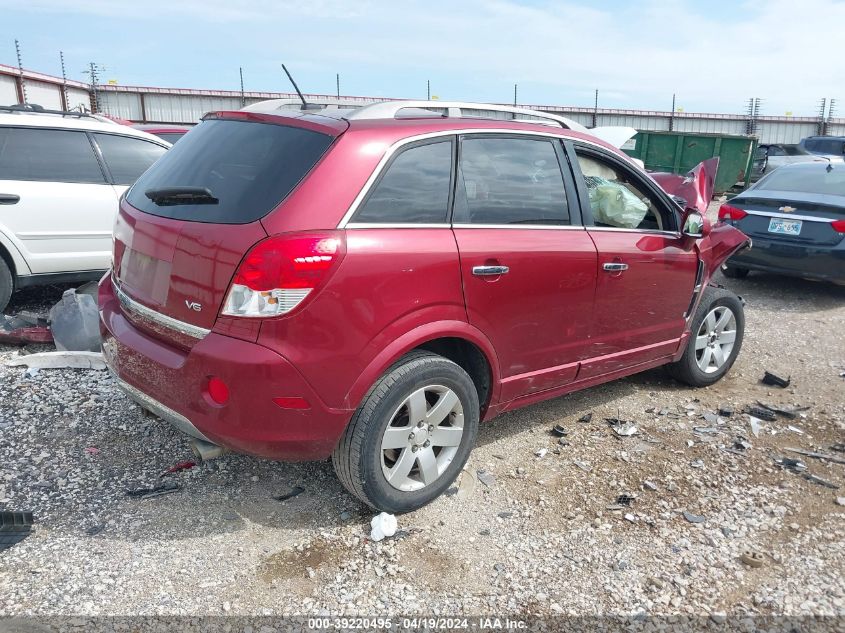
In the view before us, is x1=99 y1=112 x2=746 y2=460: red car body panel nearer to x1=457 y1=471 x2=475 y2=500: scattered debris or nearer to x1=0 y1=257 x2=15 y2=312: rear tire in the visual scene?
x1=457 y1=471 x2=475 y2=500: scattered debris

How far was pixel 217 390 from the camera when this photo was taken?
267 cm

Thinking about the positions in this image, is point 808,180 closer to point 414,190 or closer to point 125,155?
point 414,190

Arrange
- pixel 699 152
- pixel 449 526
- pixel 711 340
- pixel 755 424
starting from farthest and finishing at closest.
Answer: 1. pixel 699 152
2. pixel 711 340
3. pixel 755 424
4. pixel 449 526

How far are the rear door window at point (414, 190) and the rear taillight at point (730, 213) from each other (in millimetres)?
6005

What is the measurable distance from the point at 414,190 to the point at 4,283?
13.1 feet

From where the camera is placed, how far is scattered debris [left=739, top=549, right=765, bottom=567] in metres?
2.93

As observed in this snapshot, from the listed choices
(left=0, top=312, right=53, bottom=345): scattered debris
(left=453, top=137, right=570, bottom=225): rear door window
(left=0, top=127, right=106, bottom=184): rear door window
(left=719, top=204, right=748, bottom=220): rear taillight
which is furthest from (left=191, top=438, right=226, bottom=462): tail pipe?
(left=719, top=204, right=748, bottom=220): rear taillight

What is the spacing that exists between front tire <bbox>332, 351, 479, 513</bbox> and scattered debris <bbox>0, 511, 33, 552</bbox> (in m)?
1.35

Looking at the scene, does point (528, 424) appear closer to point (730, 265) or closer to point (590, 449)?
point (590, 449)

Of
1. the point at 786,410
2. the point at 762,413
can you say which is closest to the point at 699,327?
the point at 762,413

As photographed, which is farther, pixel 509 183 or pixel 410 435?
pixel 509 183

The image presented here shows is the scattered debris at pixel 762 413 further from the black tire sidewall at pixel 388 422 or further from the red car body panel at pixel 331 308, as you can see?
the black tire sidewall at pixel 388 422

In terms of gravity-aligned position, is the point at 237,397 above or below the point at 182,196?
below

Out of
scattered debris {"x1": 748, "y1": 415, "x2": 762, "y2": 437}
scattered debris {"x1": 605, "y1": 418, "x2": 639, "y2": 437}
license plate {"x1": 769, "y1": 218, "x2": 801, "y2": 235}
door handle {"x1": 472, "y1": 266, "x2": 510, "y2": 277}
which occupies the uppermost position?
door handle {"x1": 472, "y1": 266, "x2": 510, "y2": 277}
